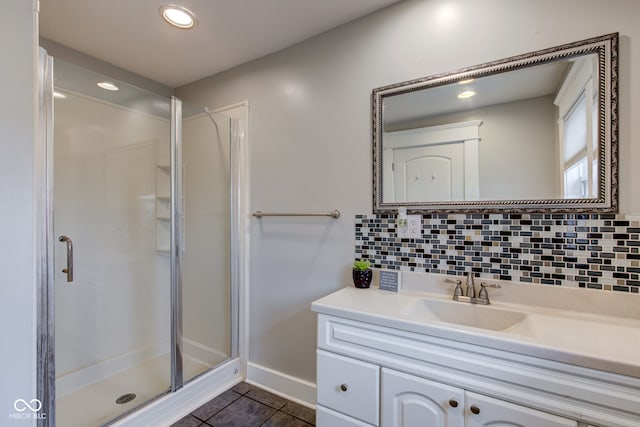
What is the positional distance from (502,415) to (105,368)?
246 centimetres

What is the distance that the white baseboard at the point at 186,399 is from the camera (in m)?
1.63

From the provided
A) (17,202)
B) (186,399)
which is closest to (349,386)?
(186,399)

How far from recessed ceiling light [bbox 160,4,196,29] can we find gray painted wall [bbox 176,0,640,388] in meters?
0.50

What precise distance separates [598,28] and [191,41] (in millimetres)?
2107

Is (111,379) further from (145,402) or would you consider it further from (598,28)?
(598,28)

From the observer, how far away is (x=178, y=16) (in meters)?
1.69

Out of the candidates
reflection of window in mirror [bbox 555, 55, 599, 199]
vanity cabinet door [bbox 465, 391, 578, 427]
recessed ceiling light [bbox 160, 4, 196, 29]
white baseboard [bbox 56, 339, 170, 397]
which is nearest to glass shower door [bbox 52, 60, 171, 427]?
white baseboard [bbox 56, 339, 170, 397]

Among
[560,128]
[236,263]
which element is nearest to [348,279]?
[236,263]

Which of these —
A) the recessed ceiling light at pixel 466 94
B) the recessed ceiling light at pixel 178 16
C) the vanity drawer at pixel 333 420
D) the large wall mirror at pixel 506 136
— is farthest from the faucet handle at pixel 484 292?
the recessed ceiling light at pixel 178 16

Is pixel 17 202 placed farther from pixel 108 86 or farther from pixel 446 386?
pixel 446 386

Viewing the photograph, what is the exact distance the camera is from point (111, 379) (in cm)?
210

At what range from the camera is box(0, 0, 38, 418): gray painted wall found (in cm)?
95

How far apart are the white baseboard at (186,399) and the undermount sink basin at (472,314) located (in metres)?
1.49

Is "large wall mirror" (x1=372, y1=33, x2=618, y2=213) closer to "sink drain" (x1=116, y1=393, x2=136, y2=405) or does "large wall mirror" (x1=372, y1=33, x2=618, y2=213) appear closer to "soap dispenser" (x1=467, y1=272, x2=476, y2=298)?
"soap dispenser" (x1=467, y1=272, x2=476, y2=298)
